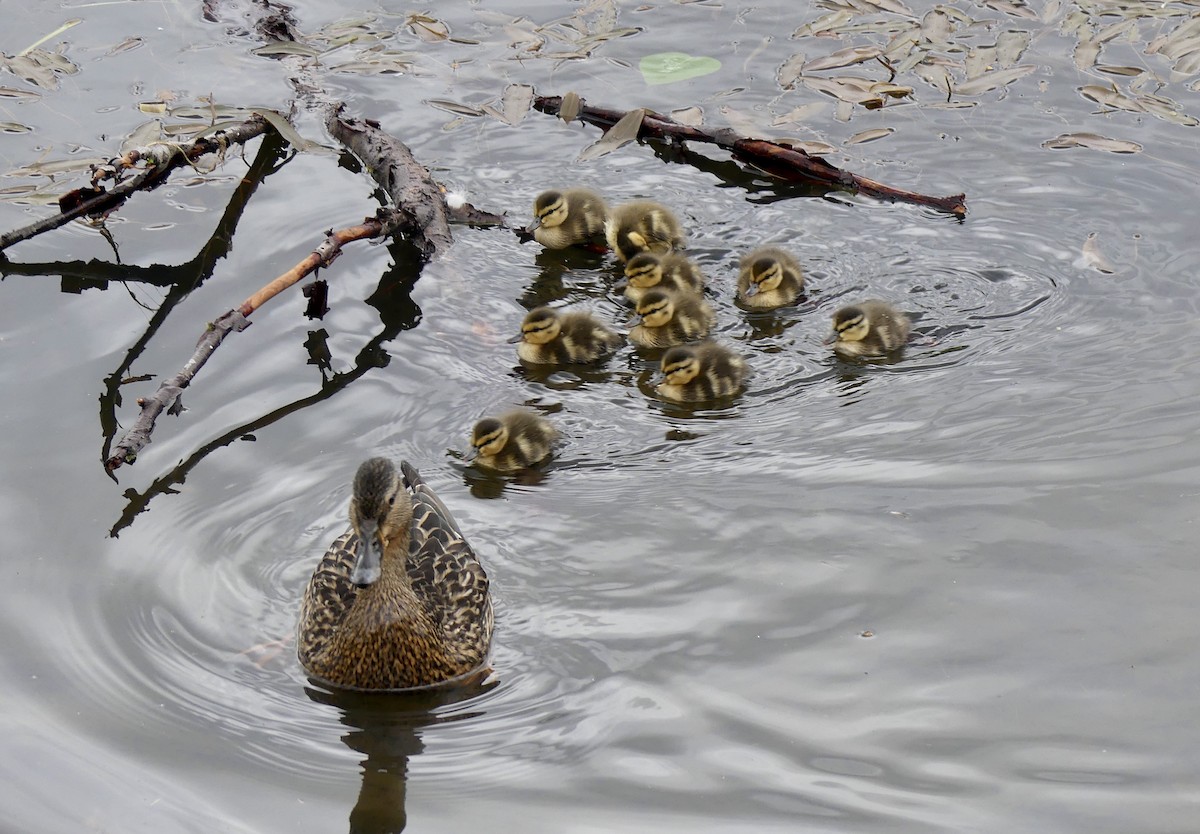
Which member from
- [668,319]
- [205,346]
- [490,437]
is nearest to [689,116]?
[668,319]

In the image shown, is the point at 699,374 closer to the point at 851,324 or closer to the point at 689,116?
the point at 851,324

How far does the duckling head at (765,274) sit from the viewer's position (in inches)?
185

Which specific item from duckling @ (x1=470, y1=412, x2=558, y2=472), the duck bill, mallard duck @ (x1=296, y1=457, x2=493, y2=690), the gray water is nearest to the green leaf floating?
the gray water

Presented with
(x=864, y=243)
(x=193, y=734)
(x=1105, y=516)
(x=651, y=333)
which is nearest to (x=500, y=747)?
(x=193, y=734)

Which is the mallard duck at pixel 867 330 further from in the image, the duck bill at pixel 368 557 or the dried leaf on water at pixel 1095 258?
the duck bill at pixel 368 557

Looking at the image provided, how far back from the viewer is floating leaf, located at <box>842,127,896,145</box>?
5621 mm

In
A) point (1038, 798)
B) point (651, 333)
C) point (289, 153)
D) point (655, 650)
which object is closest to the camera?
point (1038, 798)

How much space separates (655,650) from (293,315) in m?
2.07

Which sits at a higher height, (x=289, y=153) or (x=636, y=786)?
(x=289, y=153)

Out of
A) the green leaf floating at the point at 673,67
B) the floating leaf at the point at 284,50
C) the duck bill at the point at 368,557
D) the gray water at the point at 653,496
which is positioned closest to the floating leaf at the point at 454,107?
the gray water at the point at 653,496

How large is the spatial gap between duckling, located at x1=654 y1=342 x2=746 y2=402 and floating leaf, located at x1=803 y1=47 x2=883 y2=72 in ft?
7.38

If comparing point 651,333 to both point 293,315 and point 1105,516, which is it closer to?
point 293,315

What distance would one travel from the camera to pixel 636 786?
284cm

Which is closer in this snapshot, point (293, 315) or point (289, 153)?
point (293, 315)
